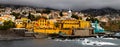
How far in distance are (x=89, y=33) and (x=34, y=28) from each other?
11731mm

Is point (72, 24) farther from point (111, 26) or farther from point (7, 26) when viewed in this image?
point (111, 26)

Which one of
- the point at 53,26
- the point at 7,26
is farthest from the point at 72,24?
the point at 7,26

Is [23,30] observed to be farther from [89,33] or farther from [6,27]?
[89,33]

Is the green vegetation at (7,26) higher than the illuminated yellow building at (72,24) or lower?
higher

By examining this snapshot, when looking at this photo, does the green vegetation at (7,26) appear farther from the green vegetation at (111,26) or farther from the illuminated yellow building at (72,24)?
the green vegetation at (111,26)

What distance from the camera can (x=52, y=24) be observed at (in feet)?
291

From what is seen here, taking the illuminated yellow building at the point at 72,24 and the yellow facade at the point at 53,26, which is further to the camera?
the illuminated yellow building at the point at 72,24

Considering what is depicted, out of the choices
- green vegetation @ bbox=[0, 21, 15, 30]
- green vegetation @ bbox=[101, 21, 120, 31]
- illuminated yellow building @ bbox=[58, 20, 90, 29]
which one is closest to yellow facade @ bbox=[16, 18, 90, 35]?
illuminated yellow building @ bbox=[58, 20, 90, 29]

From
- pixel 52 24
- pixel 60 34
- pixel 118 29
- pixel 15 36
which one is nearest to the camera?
pixel 15 36

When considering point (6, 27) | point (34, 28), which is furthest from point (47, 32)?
point (6, 27)

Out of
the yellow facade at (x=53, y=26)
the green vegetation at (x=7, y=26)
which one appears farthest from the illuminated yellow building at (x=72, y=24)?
the green vegetation at (x=7, y=26)

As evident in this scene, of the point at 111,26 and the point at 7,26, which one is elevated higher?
the point at 7,26

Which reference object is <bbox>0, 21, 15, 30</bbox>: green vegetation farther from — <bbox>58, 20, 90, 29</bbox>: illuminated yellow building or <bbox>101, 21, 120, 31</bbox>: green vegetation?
<bbox>101, 21, 120, 31</bbox>: green vegetation

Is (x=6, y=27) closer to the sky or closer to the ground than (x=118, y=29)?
closer to the sky
